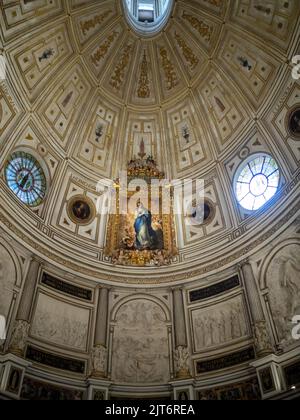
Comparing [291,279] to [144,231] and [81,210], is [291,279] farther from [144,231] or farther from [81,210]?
[81,210]

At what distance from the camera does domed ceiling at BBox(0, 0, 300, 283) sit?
18.9 metres

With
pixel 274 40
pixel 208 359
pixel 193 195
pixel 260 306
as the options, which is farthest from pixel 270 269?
pixel 274 40

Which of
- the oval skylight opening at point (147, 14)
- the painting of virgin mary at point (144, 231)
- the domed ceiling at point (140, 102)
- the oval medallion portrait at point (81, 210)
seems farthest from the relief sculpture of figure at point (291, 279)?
the oval skylight opening at point (147, 14)

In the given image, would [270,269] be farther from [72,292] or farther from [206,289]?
[72,292]

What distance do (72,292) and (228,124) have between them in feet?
39.6

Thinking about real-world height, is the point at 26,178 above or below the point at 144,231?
above

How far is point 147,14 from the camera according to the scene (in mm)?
25500

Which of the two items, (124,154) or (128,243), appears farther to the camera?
(124,154)

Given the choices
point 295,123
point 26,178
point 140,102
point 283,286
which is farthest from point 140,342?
point 140,102

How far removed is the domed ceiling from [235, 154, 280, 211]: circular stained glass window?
0.56 m

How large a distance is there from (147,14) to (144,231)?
14170mm

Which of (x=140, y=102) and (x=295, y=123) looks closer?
(x=295, y=123)
